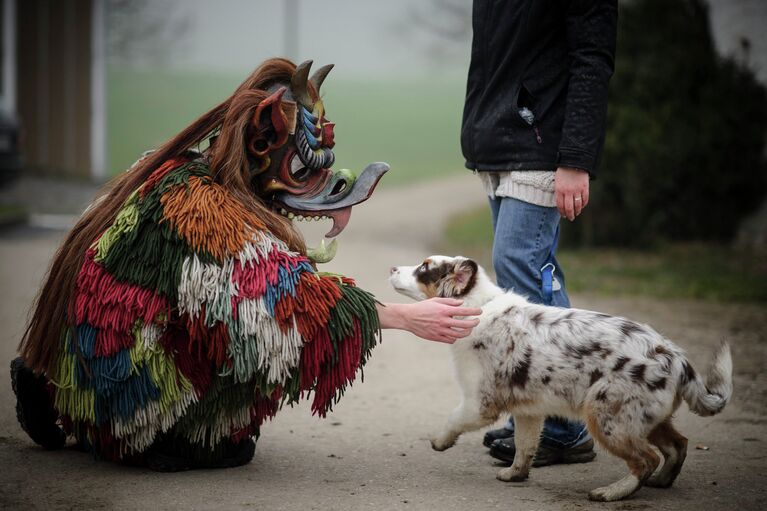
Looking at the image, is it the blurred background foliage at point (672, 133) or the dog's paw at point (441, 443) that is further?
the blurred background foliage at point (672, 133)

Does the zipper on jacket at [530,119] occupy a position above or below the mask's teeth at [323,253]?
above

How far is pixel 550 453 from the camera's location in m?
3.95

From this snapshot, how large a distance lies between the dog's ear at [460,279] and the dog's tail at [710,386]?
3.16 ft

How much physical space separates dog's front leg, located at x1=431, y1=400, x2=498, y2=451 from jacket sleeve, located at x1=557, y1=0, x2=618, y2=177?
1.10 m

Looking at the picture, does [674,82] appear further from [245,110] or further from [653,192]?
[245,110]

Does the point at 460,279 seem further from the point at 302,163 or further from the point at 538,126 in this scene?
the point at 302,163

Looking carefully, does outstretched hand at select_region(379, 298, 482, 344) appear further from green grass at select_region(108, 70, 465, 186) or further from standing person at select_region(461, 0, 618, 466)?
green grass at select_region(108, 70, 465, 186)

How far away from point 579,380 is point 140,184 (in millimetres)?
1998

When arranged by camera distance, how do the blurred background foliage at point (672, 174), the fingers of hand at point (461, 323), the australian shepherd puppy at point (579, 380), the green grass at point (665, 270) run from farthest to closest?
the blurred background foliage at point (672, 174) < the green grass at point (665, 270) < the fingers of hand at point (461, 323) < the australian shepherd puppy at point (579, 380)

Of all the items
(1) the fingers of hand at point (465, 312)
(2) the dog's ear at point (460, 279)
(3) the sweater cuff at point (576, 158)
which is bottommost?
(1) the fingers of hand at point (465, 312)

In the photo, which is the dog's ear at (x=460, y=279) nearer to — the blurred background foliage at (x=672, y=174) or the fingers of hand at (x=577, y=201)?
the fingers of hand at (x=577, y=201)

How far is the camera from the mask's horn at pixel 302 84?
3.76m

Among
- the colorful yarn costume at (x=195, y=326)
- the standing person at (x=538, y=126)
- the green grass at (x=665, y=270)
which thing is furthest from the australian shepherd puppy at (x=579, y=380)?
the green grass at (x=665, y=270)

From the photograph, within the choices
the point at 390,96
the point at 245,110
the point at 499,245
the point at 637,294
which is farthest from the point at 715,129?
the point at 390,96
